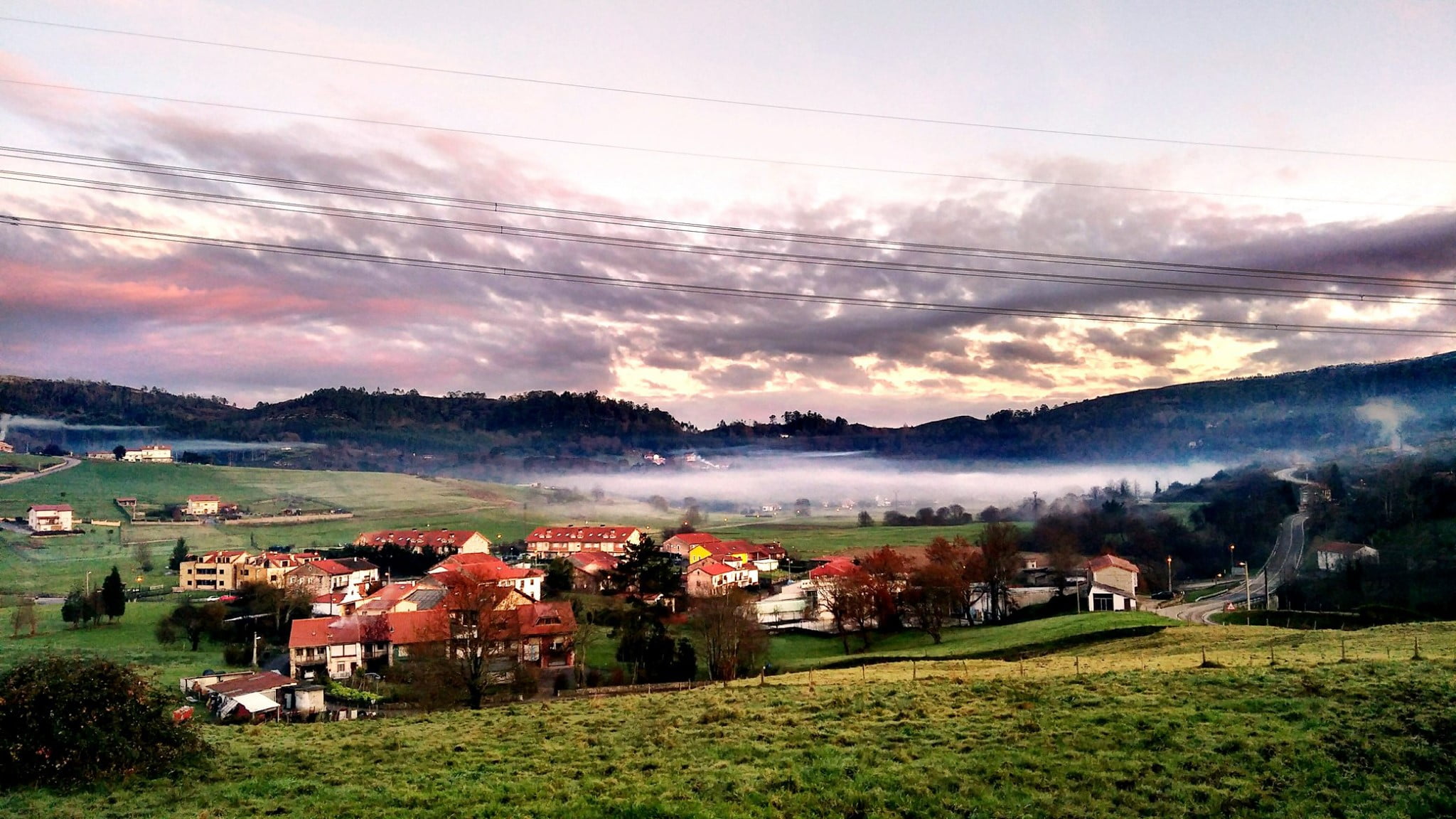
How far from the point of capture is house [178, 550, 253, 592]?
6594 cm

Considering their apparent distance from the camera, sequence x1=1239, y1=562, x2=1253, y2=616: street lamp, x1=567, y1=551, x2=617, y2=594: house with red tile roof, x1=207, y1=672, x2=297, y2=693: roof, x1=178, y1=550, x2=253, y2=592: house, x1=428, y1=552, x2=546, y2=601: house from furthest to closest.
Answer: x1=178, y1=550, x2=253, y2=592: house, x1=567, y1=551, x2=617, y2=594: house with red tile roof, x1=428, y1=552, x2=546, y2=601: house, x1=1239, y1=562, x2=1253, y2=616: street lamp, x1=207, y1=672, x2=297, y2=693: roof

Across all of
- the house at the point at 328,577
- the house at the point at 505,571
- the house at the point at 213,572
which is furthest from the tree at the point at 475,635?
the house at the point at 213,572

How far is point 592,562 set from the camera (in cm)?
7288

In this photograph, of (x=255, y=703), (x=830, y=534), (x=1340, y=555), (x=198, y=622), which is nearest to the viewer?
(x=255, y=703)

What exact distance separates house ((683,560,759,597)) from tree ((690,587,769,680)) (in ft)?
55.1

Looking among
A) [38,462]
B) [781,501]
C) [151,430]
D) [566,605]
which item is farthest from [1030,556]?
[151,430]

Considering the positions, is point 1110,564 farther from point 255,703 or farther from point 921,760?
point 255,703

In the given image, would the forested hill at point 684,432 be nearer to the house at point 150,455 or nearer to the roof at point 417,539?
the house at point 150,455

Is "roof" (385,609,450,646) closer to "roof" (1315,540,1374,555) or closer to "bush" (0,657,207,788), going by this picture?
"bush" (0,657,207,788)

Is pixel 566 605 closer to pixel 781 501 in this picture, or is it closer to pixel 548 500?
pixel 548 500

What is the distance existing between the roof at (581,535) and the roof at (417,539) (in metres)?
6.32

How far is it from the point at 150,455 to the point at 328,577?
74.2m

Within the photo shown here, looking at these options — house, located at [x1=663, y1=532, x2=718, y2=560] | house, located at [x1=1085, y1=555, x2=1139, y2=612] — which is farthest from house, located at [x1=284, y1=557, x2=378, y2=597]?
house, located at [x1=1085, y1=555, x2=1139, y2=612]

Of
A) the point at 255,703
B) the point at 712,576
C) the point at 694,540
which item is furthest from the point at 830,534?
the point at 255,703
